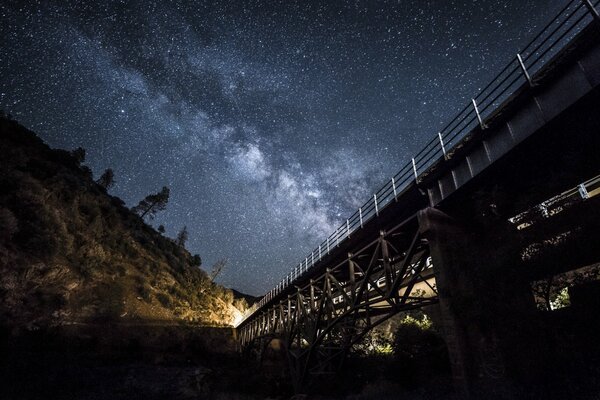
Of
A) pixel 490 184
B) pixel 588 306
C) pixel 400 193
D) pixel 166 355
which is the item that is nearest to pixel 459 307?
pixel 588 306

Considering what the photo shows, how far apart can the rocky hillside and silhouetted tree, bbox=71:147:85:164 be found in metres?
5.62

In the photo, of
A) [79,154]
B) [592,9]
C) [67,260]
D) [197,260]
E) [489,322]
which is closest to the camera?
[592,9]

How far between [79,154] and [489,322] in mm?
64108

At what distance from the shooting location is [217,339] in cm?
3803

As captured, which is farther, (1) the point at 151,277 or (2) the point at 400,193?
(1) the point at 151,277

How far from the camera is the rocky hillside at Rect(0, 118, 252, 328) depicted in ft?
69.2

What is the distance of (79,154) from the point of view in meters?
52.8

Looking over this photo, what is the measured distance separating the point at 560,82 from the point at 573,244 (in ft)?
13.9

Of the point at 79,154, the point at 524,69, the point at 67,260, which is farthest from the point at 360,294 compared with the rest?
the point at 79,154

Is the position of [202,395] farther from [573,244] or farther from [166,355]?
[573,244]

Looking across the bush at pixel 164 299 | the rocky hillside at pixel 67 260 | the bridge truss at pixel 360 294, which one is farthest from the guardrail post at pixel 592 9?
the bush at pixel 164 299

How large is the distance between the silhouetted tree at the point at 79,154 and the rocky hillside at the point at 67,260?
5.62m

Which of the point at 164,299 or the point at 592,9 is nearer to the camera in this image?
the point at 592,9

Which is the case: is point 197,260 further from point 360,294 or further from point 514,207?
point 514,207
